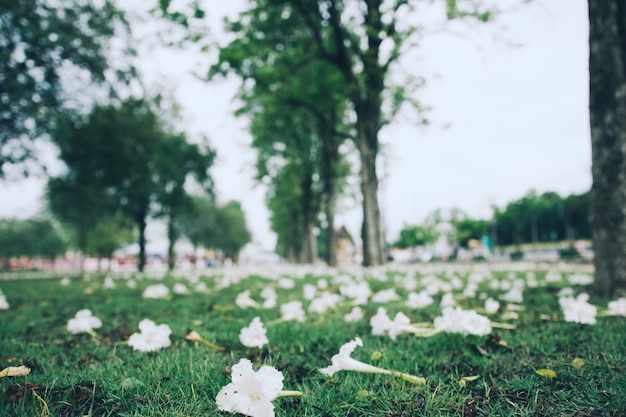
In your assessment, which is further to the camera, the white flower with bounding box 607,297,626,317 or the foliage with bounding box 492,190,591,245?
the foliage with bounding box 492,190,591,245

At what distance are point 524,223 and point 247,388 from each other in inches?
3143

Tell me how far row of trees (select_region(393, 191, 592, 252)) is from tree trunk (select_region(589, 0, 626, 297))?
159ft

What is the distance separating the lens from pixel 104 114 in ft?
38.5

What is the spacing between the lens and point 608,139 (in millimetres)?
4969

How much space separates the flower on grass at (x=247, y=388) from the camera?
141 centimetres

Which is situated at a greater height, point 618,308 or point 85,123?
point 85,123

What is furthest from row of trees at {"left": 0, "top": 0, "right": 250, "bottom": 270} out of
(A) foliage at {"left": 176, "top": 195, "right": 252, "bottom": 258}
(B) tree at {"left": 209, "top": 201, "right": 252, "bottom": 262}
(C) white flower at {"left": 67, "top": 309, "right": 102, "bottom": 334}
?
(B) tree at {"left": 209, "top": 201, "right": 252, "bottom": 262}

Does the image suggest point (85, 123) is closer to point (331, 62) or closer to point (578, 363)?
point (331, 62)

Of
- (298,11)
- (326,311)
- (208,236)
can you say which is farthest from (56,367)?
(208,236)

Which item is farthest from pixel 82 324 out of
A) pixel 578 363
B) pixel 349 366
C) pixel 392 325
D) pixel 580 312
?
pixel 580 312

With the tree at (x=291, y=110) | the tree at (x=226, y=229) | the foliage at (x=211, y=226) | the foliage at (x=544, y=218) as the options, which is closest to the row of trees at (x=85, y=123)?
the tree at (x=291, y=110)

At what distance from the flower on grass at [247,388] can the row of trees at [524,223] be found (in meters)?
53.4

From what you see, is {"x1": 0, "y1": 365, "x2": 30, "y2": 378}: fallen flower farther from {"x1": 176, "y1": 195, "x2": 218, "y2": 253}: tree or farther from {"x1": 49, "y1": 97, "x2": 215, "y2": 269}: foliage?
{"x1": 176, "y1": 195, "x2": 218, "y2": 253}: tree

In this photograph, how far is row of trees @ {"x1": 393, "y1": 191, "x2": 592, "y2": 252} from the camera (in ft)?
186
